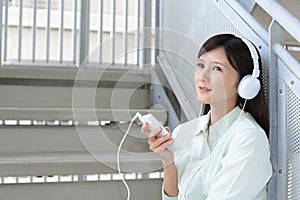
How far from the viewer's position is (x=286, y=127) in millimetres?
1135

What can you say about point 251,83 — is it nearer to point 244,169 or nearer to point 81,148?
point 244,169

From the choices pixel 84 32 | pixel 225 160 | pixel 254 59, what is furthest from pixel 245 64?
pixel 84 32

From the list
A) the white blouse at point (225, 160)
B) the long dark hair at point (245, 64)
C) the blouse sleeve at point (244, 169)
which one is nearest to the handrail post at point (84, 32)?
the white blouse at point (225, 160)

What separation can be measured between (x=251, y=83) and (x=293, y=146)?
194 millimetres

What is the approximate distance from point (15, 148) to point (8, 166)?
36 centimetres

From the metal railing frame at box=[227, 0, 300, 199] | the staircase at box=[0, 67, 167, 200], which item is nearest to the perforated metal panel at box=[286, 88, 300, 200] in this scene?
the metal railing frame at box=[227, 0, 300, 199]

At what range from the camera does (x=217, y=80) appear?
3.91 feet

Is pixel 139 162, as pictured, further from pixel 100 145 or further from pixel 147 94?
pixel 147 94

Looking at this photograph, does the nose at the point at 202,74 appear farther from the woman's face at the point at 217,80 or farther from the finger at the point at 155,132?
the finger at the point at 155,132

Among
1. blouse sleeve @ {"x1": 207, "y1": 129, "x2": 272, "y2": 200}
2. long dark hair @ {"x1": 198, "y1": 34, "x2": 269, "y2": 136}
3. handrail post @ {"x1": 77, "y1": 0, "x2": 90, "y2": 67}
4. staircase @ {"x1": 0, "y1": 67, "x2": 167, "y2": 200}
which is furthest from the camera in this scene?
handrail post @ {"x1": 77, "y1": 0, "x2": 90, "y2": 67}

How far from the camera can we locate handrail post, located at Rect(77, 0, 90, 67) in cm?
278

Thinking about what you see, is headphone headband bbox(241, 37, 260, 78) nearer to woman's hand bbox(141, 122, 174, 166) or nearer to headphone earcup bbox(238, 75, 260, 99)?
headphone earcup bbox(238, 75, 260, 99)

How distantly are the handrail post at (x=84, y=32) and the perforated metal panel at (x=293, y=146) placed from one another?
1.85 meters

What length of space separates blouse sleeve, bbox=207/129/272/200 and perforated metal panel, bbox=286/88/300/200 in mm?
62
